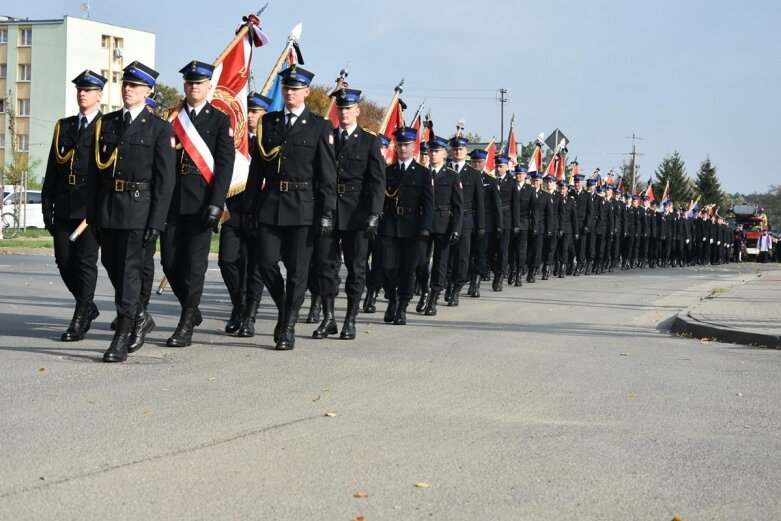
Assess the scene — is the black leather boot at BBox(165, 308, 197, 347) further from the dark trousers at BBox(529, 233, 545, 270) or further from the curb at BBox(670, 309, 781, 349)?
the dark trousers at BBox(529, 233, 545, 270)

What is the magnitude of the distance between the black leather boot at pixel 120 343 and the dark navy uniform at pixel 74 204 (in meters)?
1.35

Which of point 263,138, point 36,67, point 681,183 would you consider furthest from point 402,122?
point 681,183

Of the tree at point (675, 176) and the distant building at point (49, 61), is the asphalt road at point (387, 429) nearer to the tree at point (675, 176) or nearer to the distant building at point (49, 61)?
the distant building at point (49, 61)

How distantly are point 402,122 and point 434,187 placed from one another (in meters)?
4.07

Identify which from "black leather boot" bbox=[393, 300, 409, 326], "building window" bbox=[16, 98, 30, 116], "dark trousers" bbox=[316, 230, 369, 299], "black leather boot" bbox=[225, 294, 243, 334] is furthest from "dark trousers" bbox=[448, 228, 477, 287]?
"building window" bbox=[16, 98, 30, 116]

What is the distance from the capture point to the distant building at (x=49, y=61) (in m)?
86.3

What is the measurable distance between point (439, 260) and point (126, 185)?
6278mm

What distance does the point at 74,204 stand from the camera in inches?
415

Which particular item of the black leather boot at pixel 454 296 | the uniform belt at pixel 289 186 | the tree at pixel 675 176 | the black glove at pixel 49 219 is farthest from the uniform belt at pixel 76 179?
the tree at pixel 675 176

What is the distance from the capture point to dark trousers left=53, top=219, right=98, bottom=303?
10.6 metres

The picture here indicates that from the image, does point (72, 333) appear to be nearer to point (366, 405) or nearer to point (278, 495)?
point (366, 405)

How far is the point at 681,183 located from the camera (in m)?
111

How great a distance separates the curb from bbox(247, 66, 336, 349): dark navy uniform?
4.67 metres

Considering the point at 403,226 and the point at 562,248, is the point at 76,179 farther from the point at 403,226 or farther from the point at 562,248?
the point at 562,248
